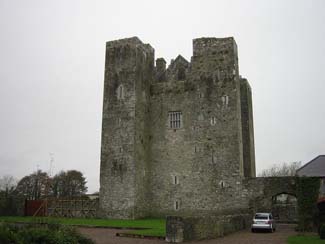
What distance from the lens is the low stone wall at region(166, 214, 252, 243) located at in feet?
57.1

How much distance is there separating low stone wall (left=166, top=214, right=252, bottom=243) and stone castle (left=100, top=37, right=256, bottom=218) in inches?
356

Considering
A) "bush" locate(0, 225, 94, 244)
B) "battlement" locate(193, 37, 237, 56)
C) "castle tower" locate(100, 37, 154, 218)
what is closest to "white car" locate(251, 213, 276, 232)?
"castle tower" locate(100, 37, 154, 218)

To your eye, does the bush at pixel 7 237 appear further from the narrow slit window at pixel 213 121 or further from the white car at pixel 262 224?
the narrow slit window at pixel 213 121

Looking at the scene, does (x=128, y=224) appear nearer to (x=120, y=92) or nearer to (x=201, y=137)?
(x=201, y=137)

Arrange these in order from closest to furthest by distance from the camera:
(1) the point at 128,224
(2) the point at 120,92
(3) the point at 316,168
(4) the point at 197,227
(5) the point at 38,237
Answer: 1. (5) the point at 38,237
2. (4) the point at 197,227
3. (1) the point at 128,224
4. (2) the point at 120,92
5. (3) the point at 316,168

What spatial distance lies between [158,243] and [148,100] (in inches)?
779

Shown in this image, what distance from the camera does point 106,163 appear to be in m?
32.4

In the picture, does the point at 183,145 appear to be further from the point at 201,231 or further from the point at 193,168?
the point at 201,231

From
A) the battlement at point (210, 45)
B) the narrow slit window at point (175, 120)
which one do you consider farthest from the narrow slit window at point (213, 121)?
the battlement at point (210, 45)

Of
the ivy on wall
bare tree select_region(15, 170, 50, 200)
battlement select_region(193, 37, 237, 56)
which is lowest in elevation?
the ivy on wall

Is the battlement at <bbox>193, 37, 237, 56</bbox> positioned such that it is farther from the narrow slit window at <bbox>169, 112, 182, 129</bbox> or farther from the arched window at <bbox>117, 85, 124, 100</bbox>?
the arched window at <bbox>117, 85, 124, 100</bbox>

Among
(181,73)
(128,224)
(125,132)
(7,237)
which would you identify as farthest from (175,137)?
(7,237)

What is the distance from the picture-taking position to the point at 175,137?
33.8 metres

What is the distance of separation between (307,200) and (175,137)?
40.6ft
